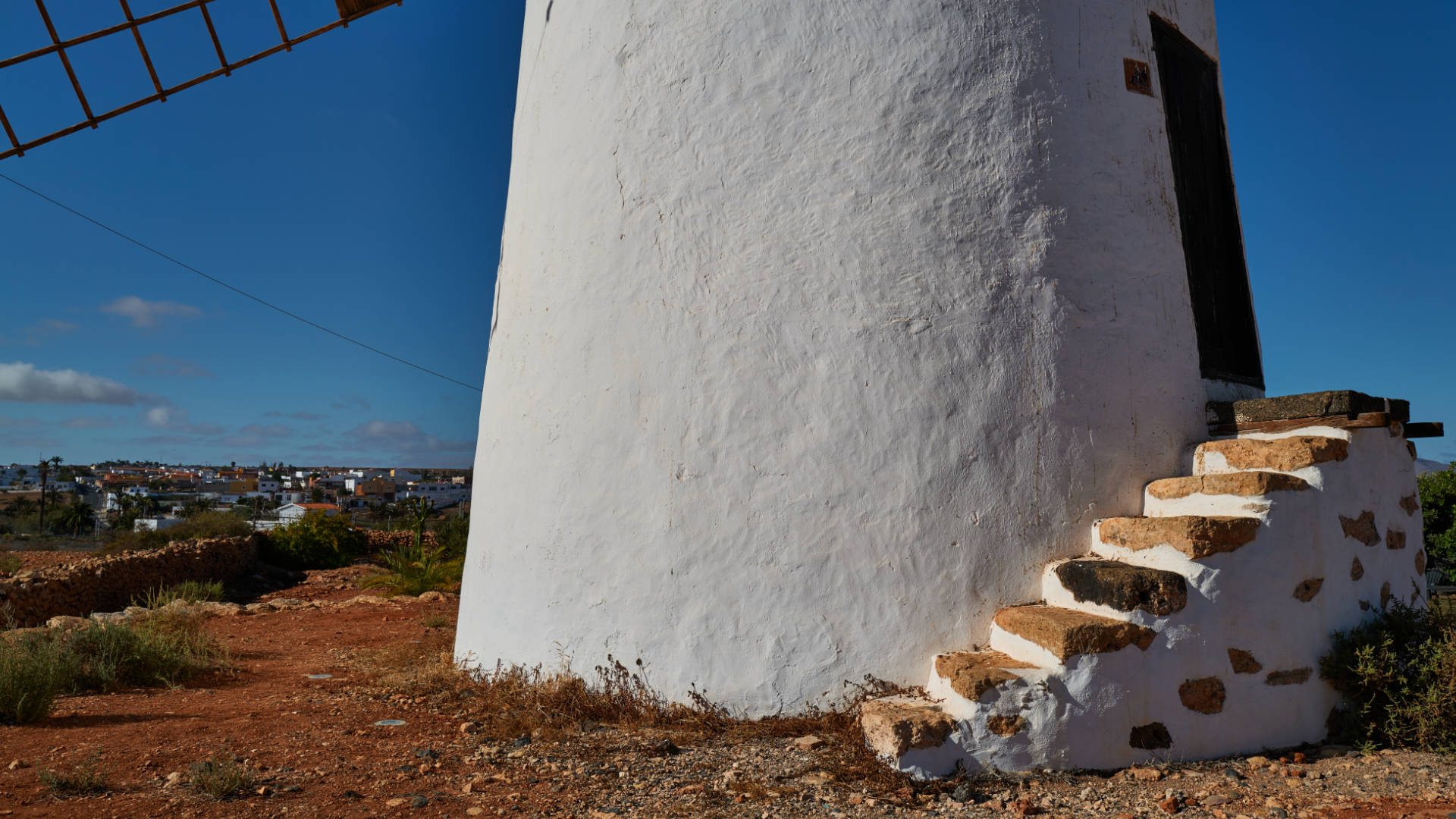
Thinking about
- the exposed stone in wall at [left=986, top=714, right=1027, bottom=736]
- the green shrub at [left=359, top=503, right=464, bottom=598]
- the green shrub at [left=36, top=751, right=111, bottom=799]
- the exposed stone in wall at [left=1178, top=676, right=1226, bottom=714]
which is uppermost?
the green shrub at [left=359, top=503, right=464, bottom=598]

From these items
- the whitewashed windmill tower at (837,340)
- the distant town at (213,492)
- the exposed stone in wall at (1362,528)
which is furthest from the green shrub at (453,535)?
the exposed stone in wall at (1362,528)

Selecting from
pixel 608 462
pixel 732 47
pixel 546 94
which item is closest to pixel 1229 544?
pixel 608 462

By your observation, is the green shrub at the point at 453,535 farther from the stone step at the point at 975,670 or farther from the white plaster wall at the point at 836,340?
the stone step at the point at 975,670

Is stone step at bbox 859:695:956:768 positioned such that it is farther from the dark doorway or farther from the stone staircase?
the dark doorway

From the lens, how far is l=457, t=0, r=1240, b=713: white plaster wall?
3.85 m

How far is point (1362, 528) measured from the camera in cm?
404

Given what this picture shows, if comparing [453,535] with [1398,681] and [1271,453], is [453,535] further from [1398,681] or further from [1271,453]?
[1398,681]

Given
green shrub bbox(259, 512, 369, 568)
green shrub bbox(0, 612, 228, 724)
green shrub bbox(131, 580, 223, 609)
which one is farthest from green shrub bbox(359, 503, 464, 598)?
green shrub bbox(259, 512, 369, 568)

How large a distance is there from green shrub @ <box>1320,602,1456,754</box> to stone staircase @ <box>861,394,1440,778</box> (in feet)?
0.28

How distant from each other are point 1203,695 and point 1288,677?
1.69ft

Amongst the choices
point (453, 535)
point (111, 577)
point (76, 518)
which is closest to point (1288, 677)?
point (111, 577)

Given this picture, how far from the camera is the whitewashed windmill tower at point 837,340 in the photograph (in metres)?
3.85

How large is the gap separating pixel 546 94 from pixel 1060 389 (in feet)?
11.4

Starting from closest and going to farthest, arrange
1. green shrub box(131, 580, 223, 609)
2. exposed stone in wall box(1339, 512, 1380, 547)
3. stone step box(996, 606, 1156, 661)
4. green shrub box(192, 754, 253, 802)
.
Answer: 1. green shrub box(192, 754, 253, 802)
2. stone step box(996, 606, 1156, 661)
3. exposed stone in wall box(1339, 512, 1380, 547)
4. green shrub box(131, 580, 223, 609)
